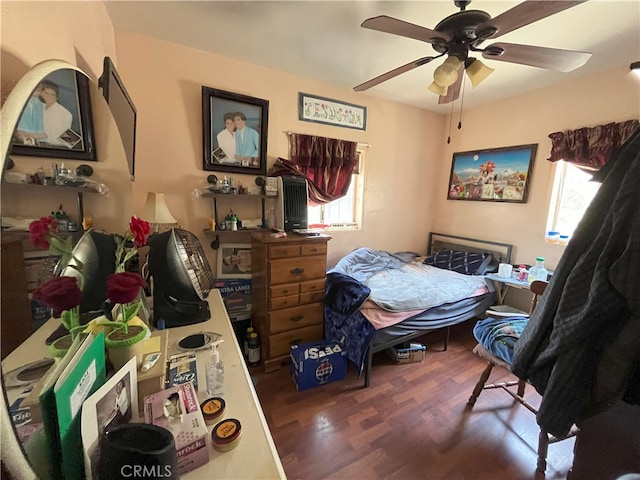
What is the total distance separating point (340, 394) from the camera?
6.07 feet

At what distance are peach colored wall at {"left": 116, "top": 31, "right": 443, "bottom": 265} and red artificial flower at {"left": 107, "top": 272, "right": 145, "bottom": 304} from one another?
67.5 inches


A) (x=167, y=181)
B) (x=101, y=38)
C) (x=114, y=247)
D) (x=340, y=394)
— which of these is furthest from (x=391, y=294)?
(x=101, y=38)

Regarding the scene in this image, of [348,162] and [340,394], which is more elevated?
[348,162]

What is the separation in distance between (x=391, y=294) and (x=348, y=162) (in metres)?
1.44

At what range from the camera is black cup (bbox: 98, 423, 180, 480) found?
0.45 m

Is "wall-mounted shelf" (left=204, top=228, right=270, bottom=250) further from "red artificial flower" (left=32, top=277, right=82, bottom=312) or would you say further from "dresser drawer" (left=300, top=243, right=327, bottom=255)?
"red artificial flower" (left=32, top=277, right=82, bottom=312)

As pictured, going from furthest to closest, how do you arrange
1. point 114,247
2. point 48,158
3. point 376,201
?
1. point 376,201
2. point 114,247
3. point 48,158

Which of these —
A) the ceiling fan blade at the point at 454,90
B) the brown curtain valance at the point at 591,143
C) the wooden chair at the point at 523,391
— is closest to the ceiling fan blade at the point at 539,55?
the ceiling fan blade at the point at 454,90

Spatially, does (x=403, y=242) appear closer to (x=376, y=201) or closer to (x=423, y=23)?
(x=376, y=201)

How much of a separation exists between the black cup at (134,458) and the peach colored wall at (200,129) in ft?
6.37

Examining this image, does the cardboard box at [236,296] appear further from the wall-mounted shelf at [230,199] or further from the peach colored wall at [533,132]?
the peach colored wall at [533,132]

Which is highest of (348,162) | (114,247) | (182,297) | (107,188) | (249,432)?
(348,162)

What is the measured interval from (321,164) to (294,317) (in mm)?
1510

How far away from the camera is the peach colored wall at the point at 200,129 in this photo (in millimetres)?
2010
